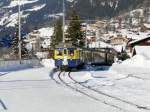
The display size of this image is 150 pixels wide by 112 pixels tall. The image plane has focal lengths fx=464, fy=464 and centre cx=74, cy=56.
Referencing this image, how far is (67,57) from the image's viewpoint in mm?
41781

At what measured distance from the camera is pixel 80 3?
186875 millimetres

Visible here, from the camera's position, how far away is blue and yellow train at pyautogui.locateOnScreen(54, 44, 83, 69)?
4144 centimetres


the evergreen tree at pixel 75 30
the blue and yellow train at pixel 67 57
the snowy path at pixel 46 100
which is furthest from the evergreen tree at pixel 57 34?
the snowy path at pixel 46 100

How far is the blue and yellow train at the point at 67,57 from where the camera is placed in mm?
41438

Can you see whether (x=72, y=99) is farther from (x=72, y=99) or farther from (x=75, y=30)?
(x=75, y=30)

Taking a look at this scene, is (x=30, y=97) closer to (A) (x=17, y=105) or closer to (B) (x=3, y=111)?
(A) (x=17, y=105)

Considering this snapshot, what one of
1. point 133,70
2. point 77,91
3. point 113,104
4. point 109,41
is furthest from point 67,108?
point 109,41

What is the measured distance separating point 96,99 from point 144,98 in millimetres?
1931

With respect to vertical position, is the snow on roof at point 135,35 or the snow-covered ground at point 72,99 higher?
the snow on roof at point 135,35

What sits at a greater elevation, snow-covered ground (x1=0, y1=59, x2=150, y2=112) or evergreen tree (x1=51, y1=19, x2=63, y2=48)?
evergreen tree (x1=51, y1=19, x2=63, y2=48)

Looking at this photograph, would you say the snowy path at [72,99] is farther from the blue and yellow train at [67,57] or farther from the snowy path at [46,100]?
the blue and yellow train at [67,57]

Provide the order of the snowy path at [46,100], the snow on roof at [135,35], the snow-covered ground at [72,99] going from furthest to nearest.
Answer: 1. the snow on roof at [135,35]
2. the snow-covered ground at [72,99]
3. the snowy path at [46,100]

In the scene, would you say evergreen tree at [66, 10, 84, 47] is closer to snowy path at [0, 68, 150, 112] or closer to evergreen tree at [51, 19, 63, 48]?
evergreen tree at [51, 19, 63, 48]

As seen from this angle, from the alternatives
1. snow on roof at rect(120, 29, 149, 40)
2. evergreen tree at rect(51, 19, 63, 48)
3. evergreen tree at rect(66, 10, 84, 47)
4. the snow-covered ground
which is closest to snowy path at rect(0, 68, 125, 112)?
the snow-covered ground
